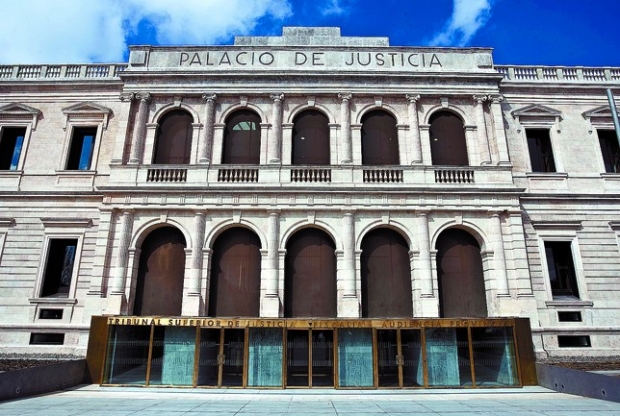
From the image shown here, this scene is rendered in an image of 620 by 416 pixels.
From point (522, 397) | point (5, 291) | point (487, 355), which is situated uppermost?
point (5, 291)

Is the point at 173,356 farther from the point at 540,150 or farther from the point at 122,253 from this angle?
the point at 540,150

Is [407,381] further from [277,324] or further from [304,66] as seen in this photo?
[304,66]

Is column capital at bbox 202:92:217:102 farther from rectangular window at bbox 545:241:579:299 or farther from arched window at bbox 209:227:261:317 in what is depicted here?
rectangular window at bbox 545:241:579:299

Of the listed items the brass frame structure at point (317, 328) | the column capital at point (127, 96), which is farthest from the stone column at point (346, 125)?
the column capital at point (127, 96)

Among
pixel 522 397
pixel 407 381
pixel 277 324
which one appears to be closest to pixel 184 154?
pixel 277 324

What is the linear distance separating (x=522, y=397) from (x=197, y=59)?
65.2ft

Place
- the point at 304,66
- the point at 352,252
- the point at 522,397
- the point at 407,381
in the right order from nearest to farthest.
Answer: the point at 522,397 → the point at 407,381 → the point at 352,252 → the point at 304,66

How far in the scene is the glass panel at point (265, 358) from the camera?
1357 cm

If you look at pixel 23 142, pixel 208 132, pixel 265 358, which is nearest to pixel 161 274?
pixel 265 358

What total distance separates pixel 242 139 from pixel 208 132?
1.63 meters

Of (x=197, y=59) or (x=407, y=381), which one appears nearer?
(x=407, y=381)

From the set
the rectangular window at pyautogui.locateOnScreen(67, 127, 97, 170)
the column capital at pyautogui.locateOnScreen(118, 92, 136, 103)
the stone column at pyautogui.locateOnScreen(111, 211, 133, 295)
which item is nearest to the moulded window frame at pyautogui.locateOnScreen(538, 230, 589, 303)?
the stone column at pyautogui.locateOnScreen(111, 211, 133, 295)

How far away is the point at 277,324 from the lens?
1380 cm

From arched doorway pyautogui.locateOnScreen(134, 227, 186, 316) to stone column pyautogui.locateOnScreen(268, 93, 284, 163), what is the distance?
5.55 metres
